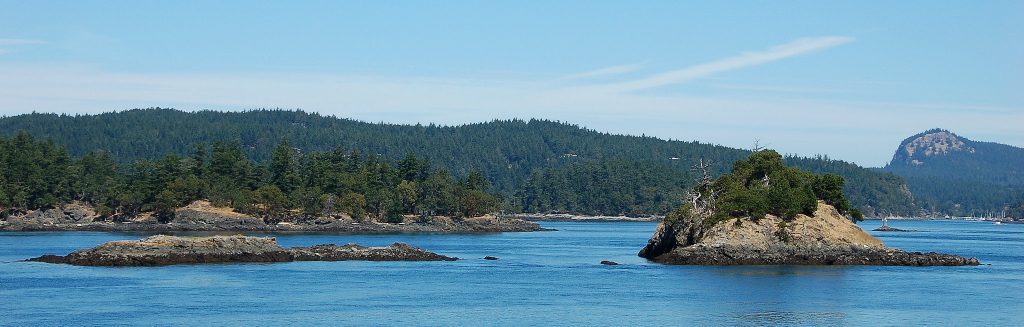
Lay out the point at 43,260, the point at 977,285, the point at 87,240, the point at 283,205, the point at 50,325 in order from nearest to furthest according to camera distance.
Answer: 1. the point at 50,325
2. the point at 977,285
3. the point at 43,260
4. the point at 87,240
5. the point at 283,205

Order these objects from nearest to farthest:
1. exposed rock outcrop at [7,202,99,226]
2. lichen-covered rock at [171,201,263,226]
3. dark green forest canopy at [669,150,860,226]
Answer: dark green forest canopy at [669,150,860,226] < lichen-covered rock at [171,201,263,226] < exposed rock outcrop at [7,202,99,226]

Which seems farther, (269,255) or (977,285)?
(269,255)

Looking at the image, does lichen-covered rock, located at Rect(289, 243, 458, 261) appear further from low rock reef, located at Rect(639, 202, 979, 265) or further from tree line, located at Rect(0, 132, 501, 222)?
tree line, located at Rect(0, 132, 501, 222)

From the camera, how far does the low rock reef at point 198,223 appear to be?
145m

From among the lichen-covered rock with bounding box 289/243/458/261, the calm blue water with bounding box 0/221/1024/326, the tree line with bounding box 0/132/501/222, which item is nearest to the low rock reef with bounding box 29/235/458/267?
the lichen-covered rock with bounding box 289/243/458/261

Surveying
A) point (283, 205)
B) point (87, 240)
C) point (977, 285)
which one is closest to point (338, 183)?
point (283, 205)

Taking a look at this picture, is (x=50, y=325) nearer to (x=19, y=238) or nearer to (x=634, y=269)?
(x=634, y=269)

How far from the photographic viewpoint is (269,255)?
85.1 meters

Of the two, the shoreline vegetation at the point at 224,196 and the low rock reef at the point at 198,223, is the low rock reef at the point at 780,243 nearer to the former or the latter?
the low rock reef at the point at 198,223

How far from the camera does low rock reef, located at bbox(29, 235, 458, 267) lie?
80.3 meters

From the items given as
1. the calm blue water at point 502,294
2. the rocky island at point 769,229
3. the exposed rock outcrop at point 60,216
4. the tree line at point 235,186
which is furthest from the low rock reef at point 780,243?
the exposed rock outcrop at point 60,216

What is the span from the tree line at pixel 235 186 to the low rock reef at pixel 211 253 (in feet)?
218

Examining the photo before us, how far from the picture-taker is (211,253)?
3297 inches

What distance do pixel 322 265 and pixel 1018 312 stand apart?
145ft
